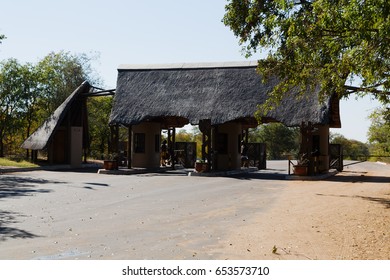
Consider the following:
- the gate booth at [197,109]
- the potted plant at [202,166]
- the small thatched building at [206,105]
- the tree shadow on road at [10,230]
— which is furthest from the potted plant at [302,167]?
the tree shadow on road at [10,230]

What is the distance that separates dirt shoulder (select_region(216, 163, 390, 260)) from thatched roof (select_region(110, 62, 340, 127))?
943cm

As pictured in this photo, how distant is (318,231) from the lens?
29.1 feet

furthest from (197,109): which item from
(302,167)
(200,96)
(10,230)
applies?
(10,230)

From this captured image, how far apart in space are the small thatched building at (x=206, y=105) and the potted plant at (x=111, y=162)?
4.35ft

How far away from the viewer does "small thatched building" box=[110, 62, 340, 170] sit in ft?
79.6

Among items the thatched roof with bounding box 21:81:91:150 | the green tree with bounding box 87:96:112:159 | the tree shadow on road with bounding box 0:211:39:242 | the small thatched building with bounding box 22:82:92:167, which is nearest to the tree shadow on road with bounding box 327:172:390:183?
the tree shadow on road with bounding box 0:211:39:242

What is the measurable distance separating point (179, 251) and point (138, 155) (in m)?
22.2

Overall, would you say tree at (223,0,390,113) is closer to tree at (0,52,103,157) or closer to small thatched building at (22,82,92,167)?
small thatched building at (22,82,92,167)

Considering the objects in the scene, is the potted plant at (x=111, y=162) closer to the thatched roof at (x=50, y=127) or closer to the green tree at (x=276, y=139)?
the thatched roof at (x=50, y=127)

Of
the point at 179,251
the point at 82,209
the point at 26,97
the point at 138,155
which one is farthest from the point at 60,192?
the point at 26,97

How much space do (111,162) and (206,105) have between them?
6108 millimetres

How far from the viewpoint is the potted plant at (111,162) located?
25.3m

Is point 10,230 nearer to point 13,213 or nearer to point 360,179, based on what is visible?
point 13,213

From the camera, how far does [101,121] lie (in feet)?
136
